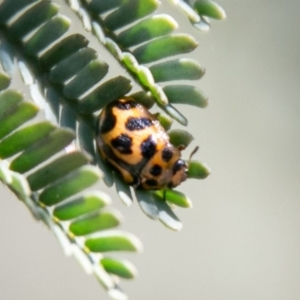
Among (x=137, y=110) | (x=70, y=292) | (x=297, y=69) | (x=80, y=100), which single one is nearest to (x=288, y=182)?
(x=297, y=69)

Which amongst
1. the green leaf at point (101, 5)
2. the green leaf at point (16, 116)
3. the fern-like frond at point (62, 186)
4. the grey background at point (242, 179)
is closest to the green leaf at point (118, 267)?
the fern-like frond at point (62, 186)

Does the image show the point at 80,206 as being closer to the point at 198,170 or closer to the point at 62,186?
the point at 62,186

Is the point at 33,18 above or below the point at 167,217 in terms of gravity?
above

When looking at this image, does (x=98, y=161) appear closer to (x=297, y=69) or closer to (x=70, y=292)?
(x=70, y=292)

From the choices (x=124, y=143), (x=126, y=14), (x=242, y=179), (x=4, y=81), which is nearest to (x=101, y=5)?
(x=126, y=14)

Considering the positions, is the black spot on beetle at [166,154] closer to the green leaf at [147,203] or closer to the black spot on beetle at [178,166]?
the black spot on beetle at [178,166]

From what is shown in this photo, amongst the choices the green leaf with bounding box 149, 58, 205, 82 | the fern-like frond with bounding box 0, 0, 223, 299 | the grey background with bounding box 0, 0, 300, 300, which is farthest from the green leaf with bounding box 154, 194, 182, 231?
the grey background with bounding box 0, 0, 300, 300
